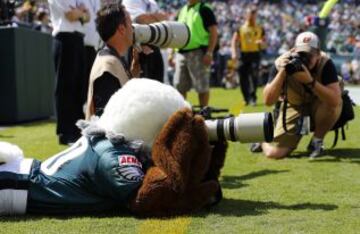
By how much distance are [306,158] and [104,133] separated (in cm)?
281

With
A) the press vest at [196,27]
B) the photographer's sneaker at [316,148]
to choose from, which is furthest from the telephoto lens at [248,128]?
the press vest at [196,27]

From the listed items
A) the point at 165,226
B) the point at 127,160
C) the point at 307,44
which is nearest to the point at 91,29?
the point at 307,44

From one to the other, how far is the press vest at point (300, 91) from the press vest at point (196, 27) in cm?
308

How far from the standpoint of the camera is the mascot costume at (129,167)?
3840mm

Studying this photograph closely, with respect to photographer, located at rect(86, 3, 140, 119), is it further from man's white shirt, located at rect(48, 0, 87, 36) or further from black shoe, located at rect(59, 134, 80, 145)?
black shoe, located at rect(59, 134, 80, 145)

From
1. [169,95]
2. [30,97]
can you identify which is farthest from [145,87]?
[30,97]

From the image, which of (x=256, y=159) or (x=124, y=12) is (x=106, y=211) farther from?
(x=256, y=159)

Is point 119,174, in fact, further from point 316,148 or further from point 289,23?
point 289,23

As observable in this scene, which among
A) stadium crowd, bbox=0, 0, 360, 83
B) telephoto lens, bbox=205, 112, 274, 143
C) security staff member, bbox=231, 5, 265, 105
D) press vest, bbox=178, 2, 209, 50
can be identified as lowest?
stadium crowd, bbox=0, 0, 360, 83

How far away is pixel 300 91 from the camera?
6613mm

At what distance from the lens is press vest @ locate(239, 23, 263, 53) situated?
13.9 m

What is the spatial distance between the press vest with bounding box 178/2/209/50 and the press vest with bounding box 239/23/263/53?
162 inches

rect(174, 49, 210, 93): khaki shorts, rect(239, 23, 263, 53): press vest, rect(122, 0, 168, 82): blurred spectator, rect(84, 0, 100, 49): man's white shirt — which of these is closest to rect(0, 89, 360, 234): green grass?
rect(122, 0, 168, 82): blurred spectator

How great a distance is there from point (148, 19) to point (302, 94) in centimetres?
156
